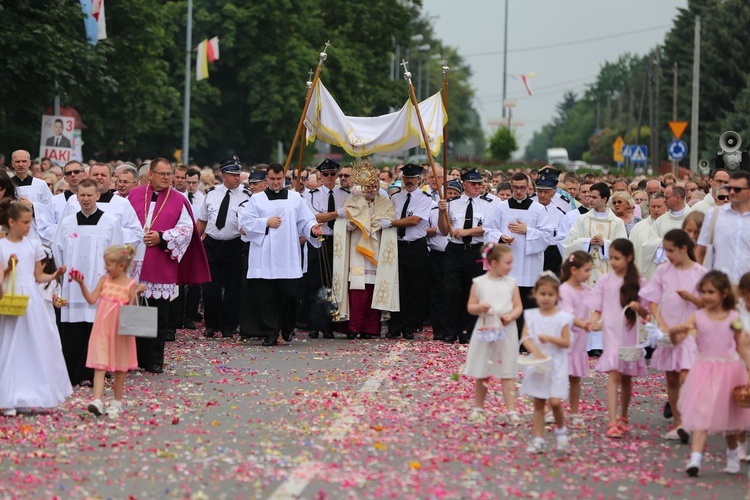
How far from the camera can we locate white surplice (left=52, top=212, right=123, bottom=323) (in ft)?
44.0

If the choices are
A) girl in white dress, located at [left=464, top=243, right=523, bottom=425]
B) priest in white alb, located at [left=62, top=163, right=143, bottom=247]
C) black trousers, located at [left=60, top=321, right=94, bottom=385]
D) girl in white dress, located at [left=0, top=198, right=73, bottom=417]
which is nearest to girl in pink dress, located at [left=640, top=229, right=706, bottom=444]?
girl in white dress, located at [left=464, top=243, right=523, bottom=425]

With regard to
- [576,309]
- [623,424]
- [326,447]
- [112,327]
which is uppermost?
[576,309]

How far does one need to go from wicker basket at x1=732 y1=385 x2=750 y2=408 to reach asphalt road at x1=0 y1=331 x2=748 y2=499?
49 centimetres

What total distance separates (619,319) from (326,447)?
258cm

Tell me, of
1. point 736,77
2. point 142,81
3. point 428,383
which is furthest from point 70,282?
point 736,77

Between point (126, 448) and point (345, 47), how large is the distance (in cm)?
5640

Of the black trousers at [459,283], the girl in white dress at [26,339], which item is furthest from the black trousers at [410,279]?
the girl in white dress at [26,339]

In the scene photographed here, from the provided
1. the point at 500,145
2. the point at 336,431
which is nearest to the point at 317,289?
the point at 336,431

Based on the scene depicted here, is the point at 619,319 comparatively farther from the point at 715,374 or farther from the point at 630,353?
the point at 715,374

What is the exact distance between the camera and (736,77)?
66.5 meters

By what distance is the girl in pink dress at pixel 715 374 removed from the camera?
9.62 metres

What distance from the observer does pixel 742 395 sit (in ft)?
31.3

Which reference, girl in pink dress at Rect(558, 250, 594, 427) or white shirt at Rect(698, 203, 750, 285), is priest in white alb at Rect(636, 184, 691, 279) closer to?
white shirt at Rect(698, 203, 750, 285)

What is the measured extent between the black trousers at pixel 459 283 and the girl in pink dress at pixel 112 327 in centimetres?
633
